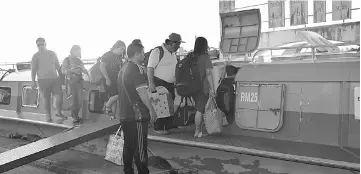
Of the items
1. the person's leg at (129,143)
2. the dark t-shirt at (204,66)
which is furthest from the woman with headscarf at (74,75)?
the dark t-shirt at (204,66)

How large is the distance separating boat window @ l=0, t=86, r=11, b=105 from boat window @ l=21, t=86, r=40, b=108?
58cm

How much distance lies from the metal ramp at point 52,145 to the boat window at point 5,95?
3715mm

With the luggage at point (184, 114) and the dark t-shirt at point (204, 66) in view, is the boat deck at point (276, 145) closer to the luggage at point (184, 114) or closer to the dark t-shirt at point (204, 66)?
the luggage at point (184, 114)

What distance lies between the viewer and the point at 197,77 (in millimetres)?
4699

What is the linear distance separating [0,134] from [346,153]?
727 cm

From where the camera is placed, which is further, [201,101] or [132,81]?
[201,101]

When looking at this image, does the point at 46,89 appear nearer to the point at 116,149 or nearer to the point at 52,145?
the point at 52,145

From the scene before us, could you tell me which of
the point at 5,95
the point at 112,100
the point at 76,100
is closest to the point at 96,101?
the point at 76,100

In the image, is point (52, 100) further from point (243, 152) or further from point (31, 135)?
point (243, 152)

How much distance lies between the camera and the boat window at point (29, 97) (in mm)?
7773

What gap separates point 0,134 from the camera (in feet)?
26.7

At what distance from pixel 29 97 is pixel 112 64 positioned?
345 centimetres

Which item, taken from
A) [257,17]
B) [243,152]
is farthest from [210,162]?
[257,17]

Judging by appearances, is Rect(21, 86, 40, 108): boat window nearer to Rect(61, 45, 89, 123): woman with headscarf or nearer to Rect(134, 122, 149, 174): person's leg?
Rect(61, 45, 89, 123): woman with headscarf
